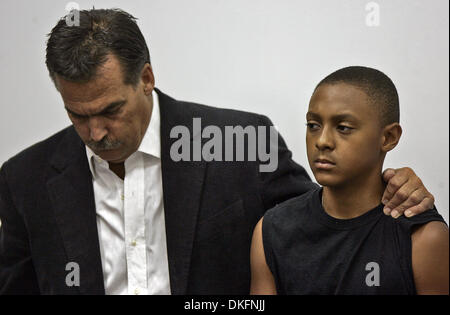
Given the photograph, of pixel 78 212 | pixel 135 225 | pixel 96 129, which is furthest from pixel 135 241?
pixel 96 129

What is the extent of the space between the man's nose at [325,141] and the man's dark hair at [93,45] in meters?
0.44

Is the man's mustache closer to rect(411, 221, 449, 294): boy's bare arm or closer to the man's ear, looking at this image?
the man's ear

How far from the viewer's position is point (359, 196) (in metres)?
1.14

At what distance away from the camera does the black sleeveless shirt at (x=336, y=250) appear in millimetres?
1050

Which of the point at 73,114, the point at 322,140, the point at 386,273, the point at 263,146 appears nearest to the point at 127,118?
the point at 73,114

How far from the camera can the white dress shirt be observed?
133cm

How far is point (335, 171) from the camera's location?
109cm

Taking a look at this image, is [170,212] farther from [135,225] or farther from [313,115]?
[313,115]

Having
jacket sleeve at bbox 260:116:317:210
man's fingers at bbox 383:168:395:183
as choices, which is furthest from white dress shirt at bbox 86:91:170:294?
man's fingers at bbox 383:168:395:183

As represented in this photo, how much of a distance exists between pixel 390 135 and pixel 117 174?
2.05 feet

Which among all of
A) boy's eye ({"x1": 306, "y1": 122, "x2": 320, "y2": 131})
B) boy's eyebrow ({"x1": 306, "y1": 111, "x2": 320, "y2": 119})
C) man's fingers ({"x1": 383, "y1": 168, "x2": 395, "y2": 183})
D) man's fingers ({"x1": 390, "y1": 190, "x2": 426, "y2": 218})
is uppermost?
boy's eyebrow ({"x1": 306, "y1": 111, "x2": 320, "y2": 119})

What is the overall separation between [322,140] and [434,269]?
0.97ft

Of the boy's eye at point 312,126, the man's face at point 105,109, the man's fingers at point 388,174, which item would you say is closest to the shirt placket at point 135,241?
the man's face at point 105,109

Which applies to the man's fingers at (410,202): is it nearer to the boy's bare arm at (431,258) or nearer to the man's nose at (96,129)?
the boy's bare arm at (431,258)
